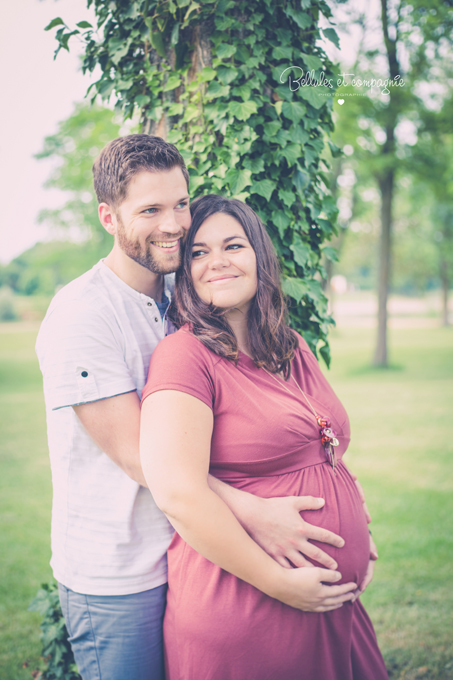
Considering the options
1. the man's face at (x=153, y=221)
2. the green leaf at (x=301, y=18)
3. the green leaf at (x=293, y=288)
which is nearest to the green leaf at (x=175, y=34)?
the green leaf at (x=301, y=18)

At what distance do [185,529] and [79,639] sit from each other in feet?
2.54

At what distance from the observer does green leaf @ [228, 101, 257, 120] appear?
95.3 inches

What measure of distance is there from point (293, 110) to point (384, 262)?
14221mm

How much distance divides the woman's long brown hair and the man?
0.25 feet

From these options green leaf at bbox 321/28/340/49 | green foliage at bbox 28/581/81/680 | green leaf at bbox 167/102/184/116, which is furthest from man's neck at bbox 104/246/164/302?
green foliage at bbox 28/581/81/680

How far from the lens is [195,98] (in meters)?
2.55

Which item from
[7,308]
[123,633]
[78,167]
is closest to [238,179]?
[123,633]

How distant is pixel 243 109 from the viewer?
243cm

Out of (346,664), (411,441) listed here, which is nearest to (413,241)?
(411,441)

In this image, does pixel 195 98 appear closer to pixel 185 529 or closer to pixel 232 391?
pixel 232 391

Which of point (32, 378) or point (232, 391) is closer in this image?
point (232, 391)

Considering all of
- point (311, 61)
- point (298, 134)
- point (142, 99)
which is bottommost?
point (298, 134)

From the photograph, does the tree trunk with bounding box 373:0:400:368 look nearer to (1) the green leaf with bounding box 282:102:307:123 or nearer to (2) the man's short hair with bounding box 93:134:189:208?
(1) the green leaf with bounding box 282:102:307:123

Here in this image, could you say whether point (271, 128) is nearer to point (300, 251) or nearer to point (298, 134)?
point (298, 134)
